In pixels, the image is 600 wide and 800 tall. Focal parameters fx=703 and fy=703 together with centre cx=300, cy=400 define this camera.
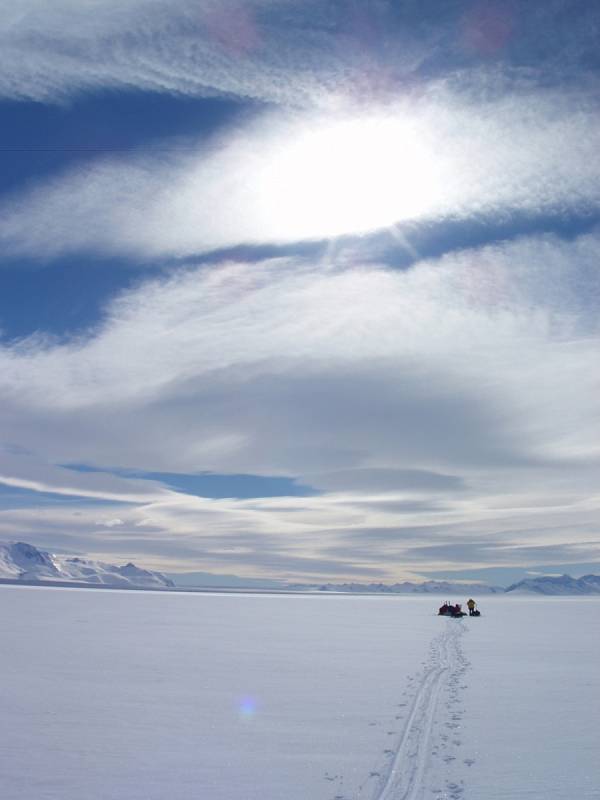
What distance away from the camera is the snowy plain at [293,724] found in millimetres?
9492

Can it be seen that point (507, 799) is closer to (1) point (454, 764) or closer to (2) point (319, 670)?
(1) point (454, 764)

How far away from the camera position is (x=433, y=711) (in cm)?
1423

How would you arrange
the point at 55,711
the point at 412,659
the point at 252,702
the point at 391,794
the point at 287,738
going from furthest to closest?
the point at 412,659 < the point at 252,702 < the point at 55,711 < the point at 287,738 < the point at 391,794

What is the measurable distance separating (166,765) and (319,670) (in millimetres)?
10439

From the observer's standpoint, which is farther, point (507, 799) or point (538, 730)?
point (538, 730)

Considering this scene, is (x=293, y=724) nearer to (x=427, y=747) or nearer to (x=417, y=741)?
(x=417, y=741)

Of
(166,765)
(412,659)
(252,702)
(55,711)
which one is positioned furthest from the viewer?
(412,659)

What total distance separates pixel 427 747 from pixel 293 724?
2876mm

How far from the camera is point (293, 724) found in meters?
Answer: 13.1

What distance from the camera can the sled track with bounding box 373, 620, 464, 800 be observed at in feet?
29.9

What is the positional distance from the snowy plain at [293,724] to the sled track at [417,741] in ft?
0.13

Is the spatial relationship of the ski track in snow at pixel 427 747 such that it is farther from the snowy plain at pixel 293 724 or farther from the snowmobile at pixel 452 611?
the snowmobile at pixel 452 611

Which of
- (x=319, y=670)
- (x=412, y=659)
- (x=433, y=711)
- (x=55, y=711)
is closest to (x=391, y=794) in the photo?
(x=433, y=711)

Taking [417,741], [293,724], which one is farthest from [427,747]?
[293,724]
